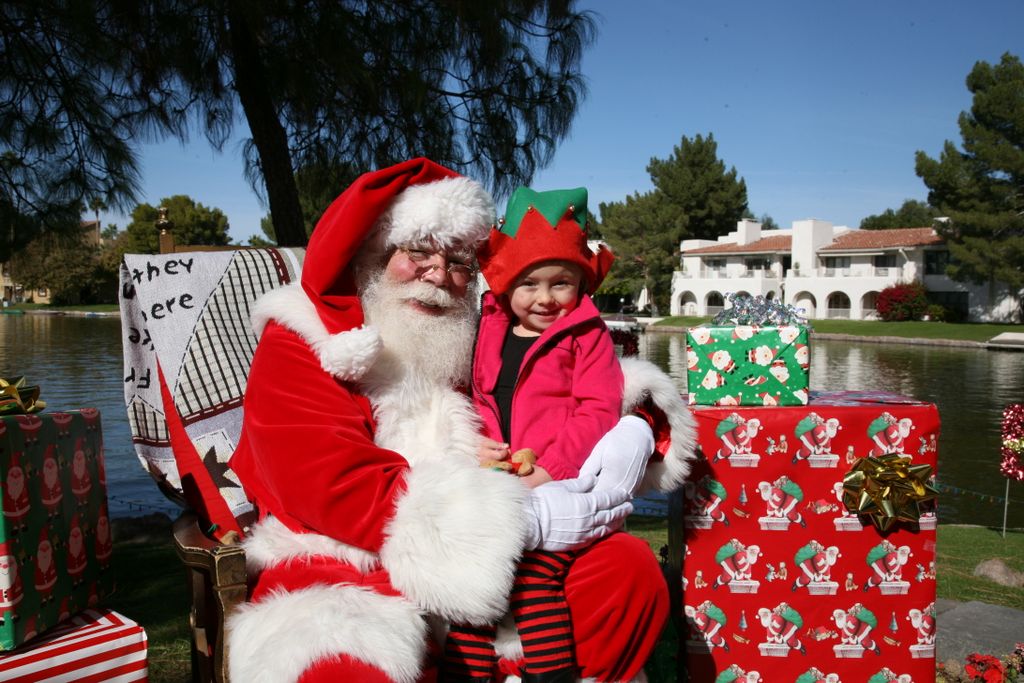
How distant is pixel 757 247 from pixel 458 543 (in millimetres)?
42900

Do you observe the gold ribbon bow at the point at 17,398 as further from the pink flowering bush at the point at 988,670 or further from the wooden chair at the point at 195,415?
the pink flowering bush at the point at 988,670

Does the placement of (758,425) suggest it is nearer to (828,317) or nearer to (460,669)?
(460,669)

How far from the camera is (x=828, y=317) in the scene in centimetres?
3897

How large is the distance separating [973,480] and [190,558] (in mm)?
8765

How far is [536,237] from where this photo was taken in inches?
96.3

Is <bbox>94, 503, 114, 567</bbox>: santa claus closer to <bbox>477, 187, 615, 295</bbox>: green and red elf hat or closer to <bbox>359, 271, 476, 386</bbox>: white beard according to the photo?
<bbox>359, 271, 476, 386</bbox>: white beard

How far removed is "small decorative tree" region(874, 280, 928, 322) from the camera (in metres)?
34.6

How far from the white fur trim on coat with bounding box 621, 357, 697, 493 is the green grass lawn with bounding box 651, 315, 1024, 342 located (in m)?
26.9

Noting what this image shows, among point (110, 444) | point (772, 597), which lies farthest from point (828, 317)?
point (772, 597)

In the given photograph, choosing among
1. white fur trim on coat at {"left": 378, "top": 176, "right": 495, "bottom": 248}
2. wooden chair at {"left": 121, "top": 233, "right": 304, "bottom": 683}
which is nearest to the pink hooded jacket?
white fur trim on coat at {"left": 378, "top": 176, "right": 495, "bottom": 248}

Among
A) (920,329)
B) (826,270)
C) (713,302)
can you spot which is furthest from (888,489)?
(713,302)

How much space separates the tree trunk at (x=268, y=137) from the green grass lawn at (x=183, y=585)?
6.51ft

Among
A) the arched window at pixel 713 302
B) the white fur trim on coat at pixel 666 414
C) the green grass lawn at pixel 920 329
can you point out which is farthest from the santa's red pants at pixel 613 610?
the arched window at pixel 713 302

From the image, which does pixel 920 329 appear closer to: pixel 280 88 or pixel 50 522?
pixel 280 88
